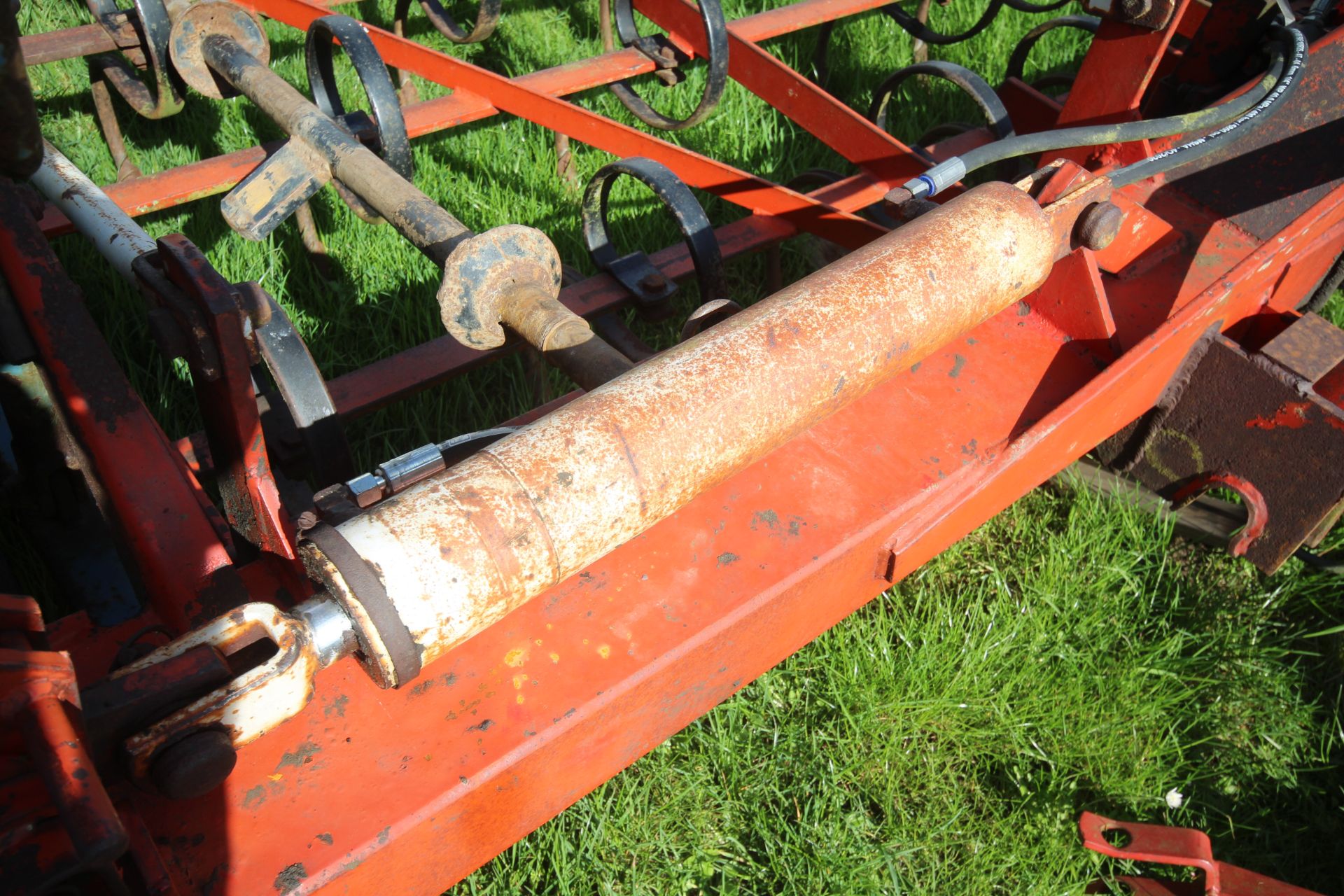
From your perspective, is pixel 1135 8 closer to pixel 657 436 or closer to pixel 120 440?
pixel 657 436

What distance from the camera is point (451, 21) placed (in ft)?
12.2

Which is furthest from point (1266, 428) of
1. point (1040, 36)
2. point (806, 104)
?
point (1040, 36)

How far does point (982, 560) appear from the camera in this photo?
2.61m

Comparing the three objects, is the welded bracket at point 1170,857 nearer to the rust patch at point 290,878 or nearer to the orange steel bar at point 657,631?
the orange steel bar at point 657,631

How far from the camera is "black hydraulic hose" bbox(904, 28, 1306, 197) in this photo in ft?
6.02

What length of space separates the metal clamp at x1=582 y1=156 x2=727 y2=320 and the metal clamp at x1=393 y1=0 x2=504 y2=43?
1270 mm

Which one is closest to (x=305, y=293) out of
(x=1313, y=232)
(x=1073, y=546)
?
(x=1073, y=546)

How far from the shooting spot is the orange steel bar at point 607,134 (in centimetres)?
248

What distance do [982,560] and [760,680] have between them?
0.71 meters

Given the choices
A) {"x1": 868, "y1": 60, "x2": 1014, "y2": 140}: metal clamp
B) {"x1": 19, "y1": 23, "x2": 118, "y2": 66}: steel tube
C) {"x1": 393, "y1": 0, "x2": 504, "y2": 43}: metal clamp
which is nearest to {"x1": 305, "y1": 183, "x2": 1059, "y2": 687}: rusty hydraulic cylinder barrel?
{"x1": 868, "y1": 60, "x2": 1014, "y2": 140}: metal clamp

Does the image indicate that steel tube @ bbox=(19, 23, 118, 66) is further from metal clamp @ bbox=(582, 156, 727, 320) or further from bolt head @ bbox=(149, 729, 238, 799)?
bolt head @ bbox=(149, 729, 238, 799)

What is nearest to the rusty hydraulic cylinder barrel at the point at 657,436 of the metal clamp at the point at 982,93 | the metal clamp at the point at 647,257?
the metal clamp at the point at 647,257

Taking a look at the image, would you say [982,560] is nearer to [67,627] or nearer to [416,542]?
[416,542]

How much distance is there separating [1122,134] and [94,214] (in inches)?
Answer: 79.8
